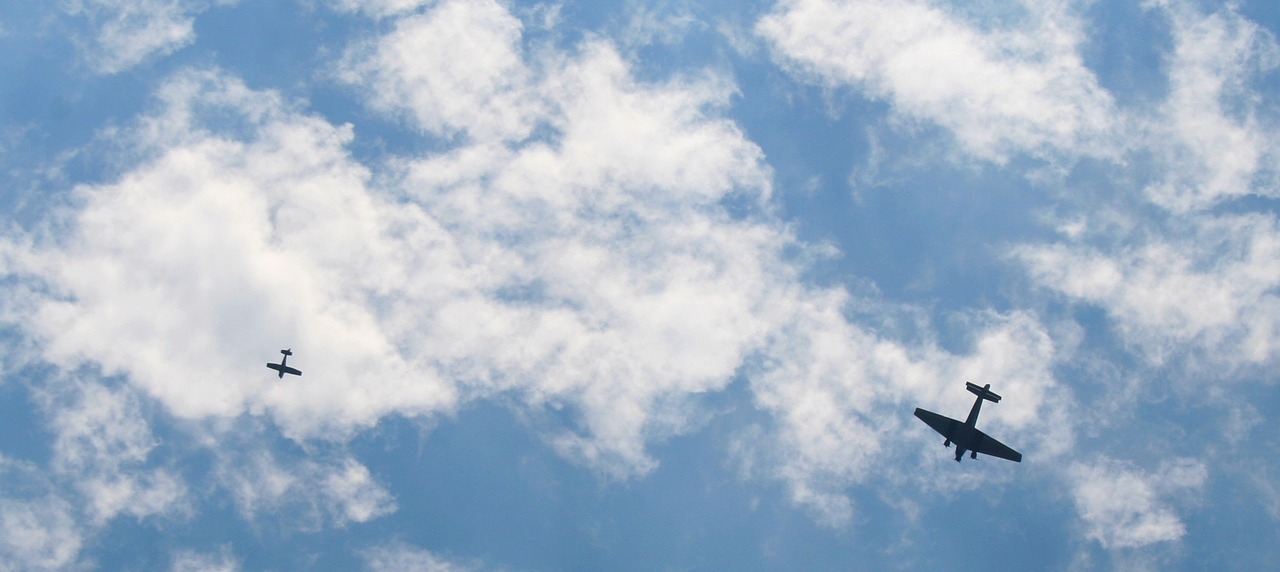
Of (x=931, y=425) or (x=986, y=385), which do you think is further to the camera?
(x=931, y=425)

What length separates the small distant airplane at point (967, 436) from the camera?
7126 inches

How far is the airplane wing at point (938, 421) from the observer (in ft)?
599

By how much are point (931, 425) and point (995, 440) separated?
10275 millimetres

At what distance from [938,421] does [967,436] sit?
4.87 meters

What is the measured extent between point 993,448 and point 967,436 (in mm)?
5894

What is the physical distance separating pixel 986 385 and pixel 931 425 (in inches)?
625

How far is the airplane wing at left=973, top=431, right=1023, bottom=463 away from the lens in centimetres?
18345

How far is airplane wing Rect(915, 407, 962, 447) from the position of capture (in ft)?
599

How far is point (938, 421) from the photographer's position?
603ft

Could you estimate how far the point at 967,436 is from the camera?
597ft

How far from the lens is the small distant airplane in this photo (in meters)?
181

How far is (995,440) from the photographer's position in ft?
606

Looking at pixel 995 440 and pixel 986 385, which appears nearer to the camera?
pixel 986 385

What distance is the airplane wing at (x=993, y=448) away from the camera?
183m
